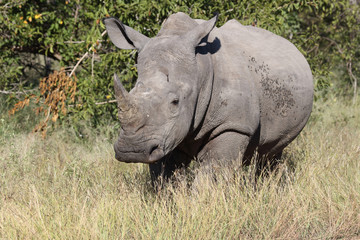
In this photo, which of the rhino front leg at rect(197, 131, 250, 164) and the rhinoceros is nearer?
the rhinoceros

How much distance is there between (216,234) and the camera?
360 centimetres

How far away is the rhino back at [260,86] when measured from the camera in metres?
4.25

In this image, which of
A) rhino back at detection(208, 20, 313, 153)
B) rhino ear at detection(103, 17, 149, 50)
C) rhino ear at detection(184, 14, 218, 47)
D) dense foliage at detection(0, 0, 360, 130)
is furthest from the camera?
dense foliage at detection(0, 0, 360, 130)

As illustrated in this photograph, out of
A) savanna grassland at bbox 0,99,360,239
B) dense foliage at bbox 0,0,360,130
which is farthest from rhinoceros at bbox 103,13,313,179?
dense foliage at bbox 0,0,360,130

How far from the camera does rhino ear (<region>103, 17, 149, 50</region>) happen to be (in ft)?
14.3

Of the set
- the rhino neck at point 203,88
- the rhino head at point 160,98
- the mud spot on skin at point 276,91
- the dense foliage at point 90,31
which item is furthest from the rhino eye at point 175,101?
the dense foliage at point 90,31

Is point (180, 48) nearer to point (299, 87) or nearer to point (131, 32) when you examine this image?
point (131, 32)

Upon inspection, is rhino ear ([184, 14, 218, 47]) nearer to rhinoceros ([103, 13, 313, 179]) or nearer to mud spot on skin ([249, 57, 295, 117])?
rhinoceros ([103, 13, 313, 179])

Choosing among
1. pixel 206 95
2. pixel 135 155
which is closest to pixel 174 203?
pixel 135 155

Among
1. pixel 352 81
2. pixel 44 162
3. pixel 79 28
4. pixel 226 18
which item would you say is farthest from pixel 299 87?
pixel 352 81

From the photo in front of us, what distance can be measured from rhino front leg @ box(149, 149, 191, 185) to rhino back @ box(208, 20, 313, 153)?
1.76 ft

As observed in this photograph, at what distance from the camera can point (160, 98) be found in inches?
146

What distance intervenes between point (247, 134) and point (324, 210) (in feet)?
2.45

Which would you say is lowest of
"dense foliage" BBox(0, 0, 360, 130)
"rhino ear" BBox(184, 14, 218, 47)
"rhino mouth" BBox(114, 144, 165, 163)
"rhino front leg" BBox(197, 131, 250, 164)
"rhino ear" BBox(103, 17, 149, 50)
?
"dense foliage" BBox(0, 0, 360, 130)
